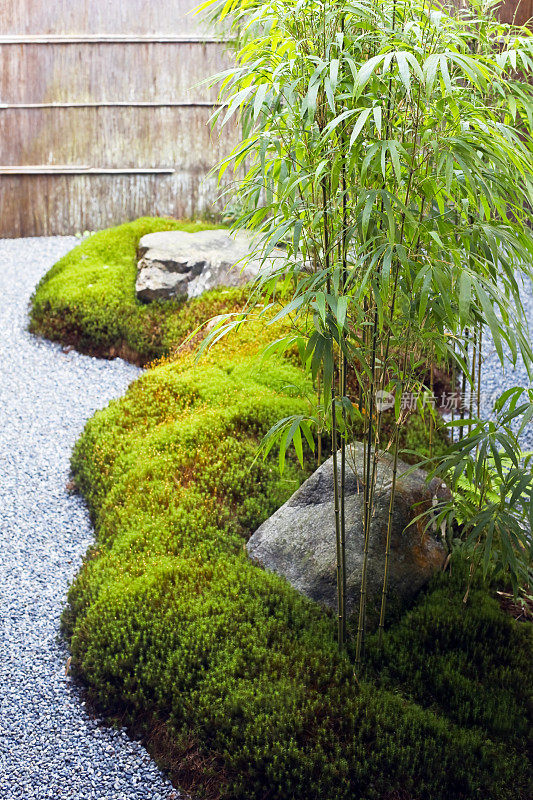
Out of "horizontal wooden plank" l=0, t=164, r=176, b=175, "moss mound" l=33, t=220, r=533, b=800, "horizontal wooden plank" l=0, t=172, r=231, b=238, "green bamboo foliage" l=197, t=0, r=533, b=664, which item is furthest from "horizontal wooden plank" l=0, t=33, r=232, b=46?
"green bamboo foliage" l=197, t=0, r=533, b=664

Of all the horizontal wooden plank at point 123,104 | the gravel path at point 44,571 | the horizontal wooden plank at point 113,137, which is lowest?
the gravel path at point 44,571

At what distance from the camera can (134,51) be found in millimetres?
7527

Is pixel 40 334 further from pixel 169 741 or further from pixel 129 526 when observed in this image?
pixel 169 741

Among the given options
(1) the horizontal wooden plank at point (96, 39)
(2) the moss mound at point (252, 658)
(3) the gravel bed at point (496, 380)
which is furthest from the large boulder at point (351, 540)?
(1) the horizontal wooden plank at point (96, 39)

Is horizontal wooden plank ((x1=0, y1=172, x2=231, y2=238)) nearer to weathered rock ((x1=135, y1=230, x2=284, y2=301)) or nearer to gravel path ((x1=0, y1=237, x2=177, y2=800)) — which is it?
gravel path ((x1=0, y1=237, x2=177, y2=800))

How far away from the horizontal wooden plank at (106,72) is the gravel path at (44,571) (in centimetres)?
259

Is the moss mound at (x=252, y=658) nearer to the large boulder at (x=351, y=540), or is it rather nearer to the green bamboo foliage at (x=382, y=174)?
the large boulder at (x=351, y=540)

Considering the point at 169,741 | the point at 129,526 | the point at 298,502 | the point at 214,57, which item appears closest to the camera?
the point at 169,741

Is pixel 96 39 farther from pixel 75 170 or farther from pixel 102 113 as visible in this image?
pixel 75 170

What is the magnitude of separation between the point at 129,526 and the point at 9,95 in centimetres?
623

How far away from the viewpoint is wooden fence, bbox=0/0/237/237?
7.50 m

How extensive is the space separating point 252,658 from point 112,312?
146 inches

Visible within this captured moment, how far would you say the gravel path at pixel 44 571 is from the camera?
7.91 feet

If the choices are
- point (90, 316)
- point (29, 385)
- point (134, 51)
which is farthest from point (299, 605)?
point (134, 51)
